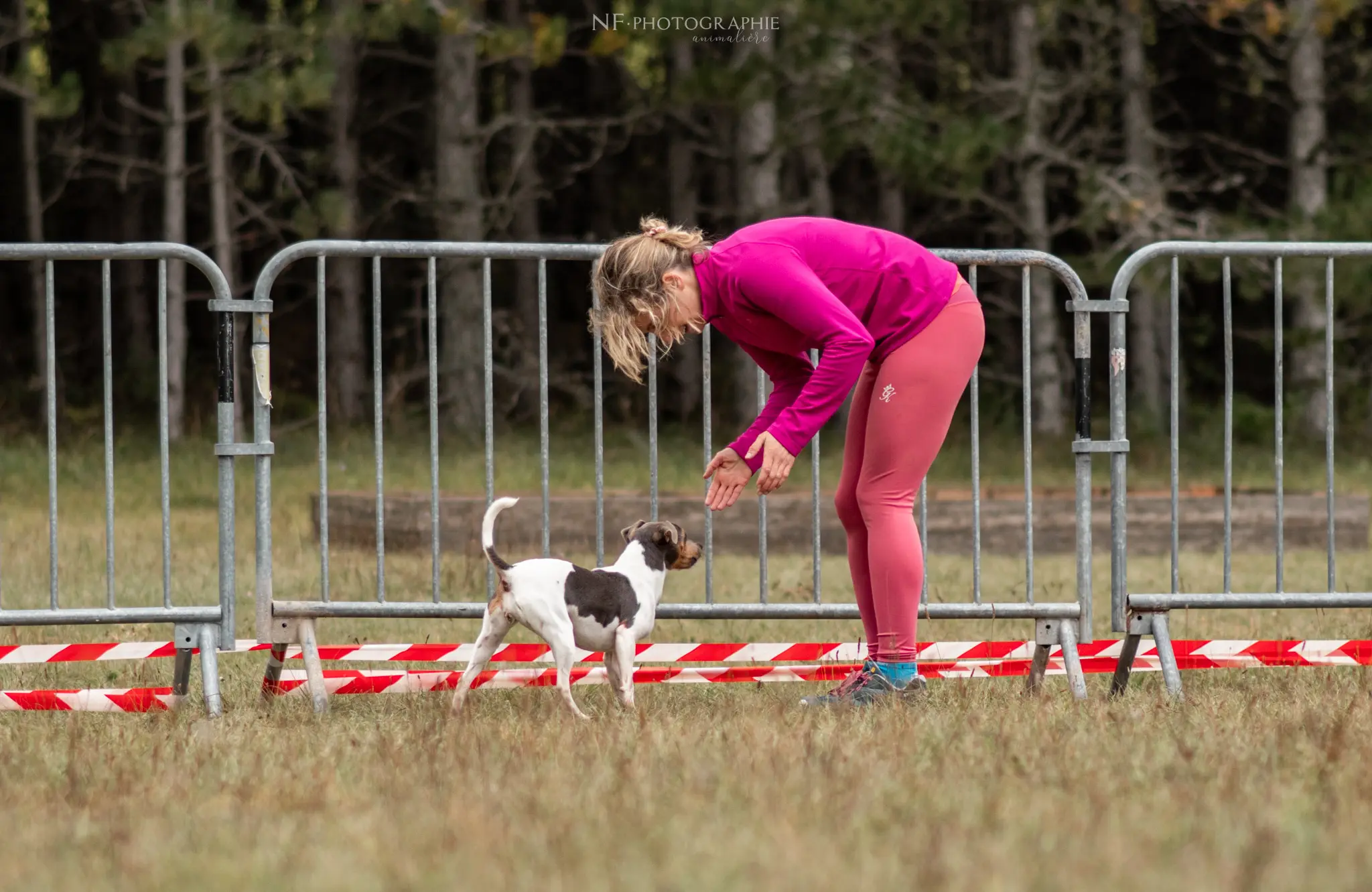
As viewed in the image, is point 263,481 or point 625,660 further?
point 263,481

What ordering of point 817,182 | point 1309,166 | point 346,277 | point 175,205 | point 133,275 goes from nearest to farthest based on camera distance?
point 1309,166 → point 175,205 → point 817,182 → point 346,277 → point 133,275

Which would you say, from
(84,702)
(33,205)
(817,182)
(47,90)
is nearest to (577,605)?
(84,702)

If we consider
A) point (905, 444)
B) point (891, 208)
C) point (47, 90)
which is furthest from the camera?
point (891, 208)

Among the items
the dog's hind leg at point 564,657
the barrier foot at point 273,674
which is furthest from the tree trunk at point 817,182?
the dog's hind leg at point 564,657

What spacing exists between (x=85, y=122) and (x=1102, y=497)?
18.0 meters

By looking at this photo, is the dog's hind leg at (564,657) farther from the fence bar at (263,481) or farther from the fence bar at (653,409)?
the fence bar at (263,481)

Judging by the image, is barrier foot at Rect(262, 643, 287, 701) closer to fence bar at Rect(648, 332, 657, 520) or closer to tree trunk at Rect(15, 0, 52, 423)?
fence bar at Rect(648, 332, 657, 520)

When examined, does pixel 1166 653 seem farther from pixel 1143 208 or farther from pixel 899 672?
pixel 1143 208

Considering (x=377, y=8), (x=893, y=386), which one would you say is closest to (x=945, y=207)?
(x=377, y=8)

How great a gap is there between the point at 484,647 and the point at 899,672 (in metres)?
1.23

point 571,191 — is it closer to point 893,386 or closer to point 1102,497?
point 1102,497

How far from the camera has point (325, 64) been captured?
16.6 m

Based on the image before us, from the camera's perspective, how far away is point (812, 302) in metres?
4.77

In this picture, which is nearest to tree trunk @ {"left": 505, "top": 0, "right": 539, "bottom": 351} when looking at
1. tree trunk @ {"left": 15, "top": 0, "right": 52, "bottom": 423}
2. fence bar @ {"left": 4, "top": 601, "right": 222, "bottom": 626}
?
tree trunk @ {"left": 15, "top": 0, "right": 52, "bottom": 423}
